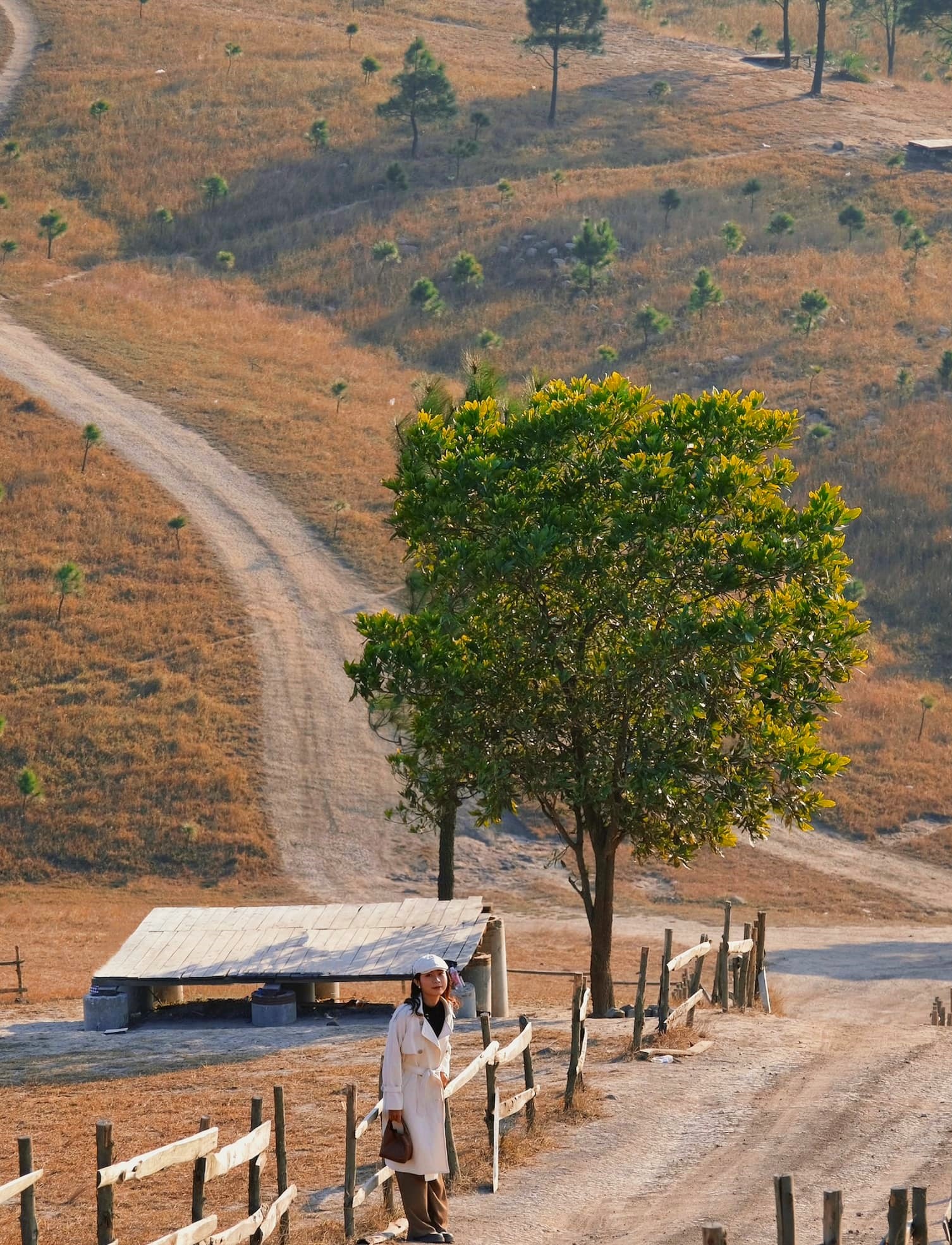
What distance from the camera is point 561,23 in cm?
9606

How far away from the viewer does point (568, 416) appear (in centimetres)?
2300

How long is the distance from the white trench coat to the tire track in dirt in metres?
28.7

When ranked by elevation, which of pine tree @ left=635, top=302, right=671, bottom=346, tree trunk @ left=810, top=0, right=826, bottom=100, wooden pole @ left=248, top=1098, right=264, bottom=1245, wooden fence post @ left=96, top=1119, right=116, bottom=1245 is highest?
tree trunk @ left=810, top=0, right=826, bottom=100

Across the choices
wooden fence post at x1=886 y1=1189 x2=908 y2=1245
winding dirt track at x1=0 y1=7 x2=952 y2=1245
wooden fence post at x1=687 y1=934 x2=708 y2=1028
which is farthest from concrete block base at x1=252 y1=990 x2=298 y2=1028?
wooden fence post at x1=886 y1=1189 x2=908 y2=1245

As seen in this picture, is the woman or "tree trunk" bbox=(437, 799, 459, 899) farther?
"tree trunk" bbox=(437, 799, 459, 899)

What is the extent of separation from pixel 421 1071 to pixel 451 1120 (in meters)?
3.80

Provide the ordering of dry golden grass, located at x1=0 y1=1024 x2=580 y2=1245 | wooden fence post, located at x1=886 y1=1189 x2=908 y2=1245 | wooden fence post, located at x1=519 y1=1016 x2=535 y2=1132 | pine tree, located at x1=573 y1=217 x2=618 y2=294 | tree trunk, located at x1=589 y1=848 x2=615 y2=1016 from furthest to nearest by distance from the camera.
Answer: pine tree, located at x1=573 y1=217 x2=618 y2=294
tree trunk, located at x1=589 y1=848 x2=615 y2=1016
wooden fence post, located at x1=519 y1=1016 x2=535 y2=1132
dry golden grass, located at x1=0 y1=1024 x2=580 y2=1245
wooden fence post, located at x1=886 y1=1189 x2=908 y2=1245

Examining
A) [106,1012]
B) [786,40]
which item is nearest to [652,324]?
[786,40]

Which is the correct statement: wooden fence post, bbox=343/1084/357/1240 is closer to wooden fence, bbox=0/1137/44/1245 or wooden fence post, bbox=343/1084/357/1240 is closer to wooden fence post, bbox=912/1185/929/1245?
wooden fence, bbox=0/1137/44/1245

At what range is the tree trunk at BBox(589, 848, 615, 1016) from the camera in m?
24.3

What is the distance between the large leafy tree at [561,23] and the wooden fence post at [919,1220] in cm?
9384

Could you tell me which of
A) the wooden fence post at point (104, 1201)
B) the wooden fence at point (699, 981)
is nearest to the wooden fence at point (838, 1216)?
the wooden fence post at point (104, 1201)

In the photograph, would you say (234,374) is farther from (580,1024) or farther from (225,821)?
(580,1024)

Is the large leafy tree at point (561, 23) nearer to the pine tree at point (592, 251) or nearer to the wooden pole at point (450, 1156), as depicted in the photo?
the pine tree at point (592, 251)
